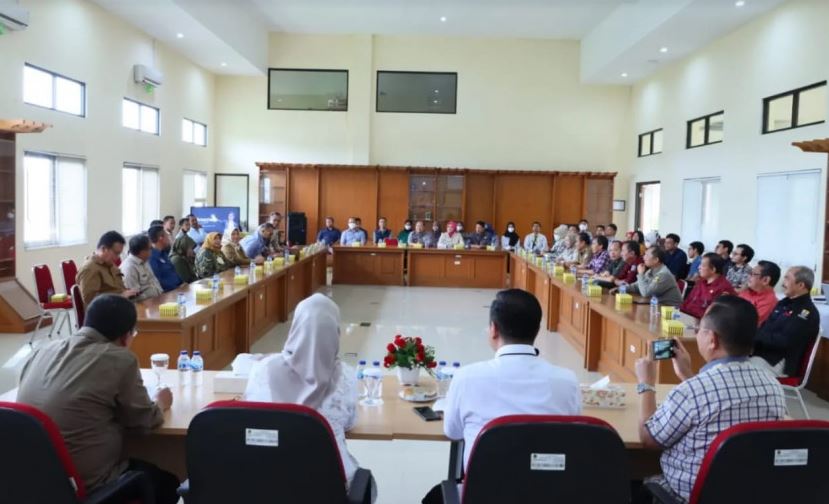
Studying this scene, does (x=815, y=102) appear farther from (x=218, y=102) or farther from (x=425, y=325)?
(x=218, y=102)

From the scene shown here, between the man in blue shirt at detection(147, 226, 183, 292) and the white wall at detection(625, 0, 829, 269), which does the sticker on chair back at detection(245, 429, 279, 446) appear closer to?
the man in blue shirt at detection(147, 226, 183, 292)

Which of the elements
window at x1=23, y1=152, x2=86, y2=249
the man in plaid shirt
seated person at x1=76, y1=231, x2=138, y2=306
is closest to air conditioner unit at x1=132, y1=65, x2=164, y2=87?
window at x1=23, y1=152, x2=86, y2=249

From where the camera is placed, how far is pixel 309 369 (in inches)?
87.3

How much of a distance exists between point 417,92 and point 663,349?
13329 millimetres

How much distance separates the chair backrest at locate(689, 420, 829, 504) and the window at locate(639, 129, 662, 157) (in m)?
12.3

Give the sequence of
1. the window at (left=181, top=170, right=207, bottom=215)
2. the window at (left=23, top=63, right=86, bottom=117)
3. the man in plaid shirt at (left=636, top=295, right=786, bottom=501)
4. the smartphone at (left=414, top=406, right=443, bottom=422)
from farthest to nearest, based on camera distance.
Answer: the window at (left=181, top=170, right=207, bottom=215) < the window at (left=23, top=63, right=86, bottom=117) < the smartphone at (left=414, top=406, right=443, bottom=422) < the man in plaid shirt at (left=636, top=295, right=786, bottom=501)

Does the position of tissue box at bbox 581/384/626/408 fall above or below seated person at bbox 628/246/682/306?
below

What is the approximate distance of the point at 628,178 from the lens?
14867 millimetres

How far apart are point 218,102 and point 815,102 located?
1199 cm

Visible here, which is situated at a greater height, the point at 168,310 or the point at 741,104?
the point at 741,104

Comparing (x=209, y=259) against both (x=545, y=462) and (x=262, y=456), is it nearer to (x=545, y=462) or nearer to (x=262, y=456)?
(x=262, y=456)

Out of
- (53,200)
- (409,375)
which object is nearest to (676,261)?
(409,375)

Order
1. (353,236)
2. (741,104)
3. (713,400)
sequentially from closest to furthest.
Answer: (713,400)
(741,104)
(353,236)

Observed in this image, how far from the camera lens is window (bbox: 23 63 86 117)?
809 centimetres
